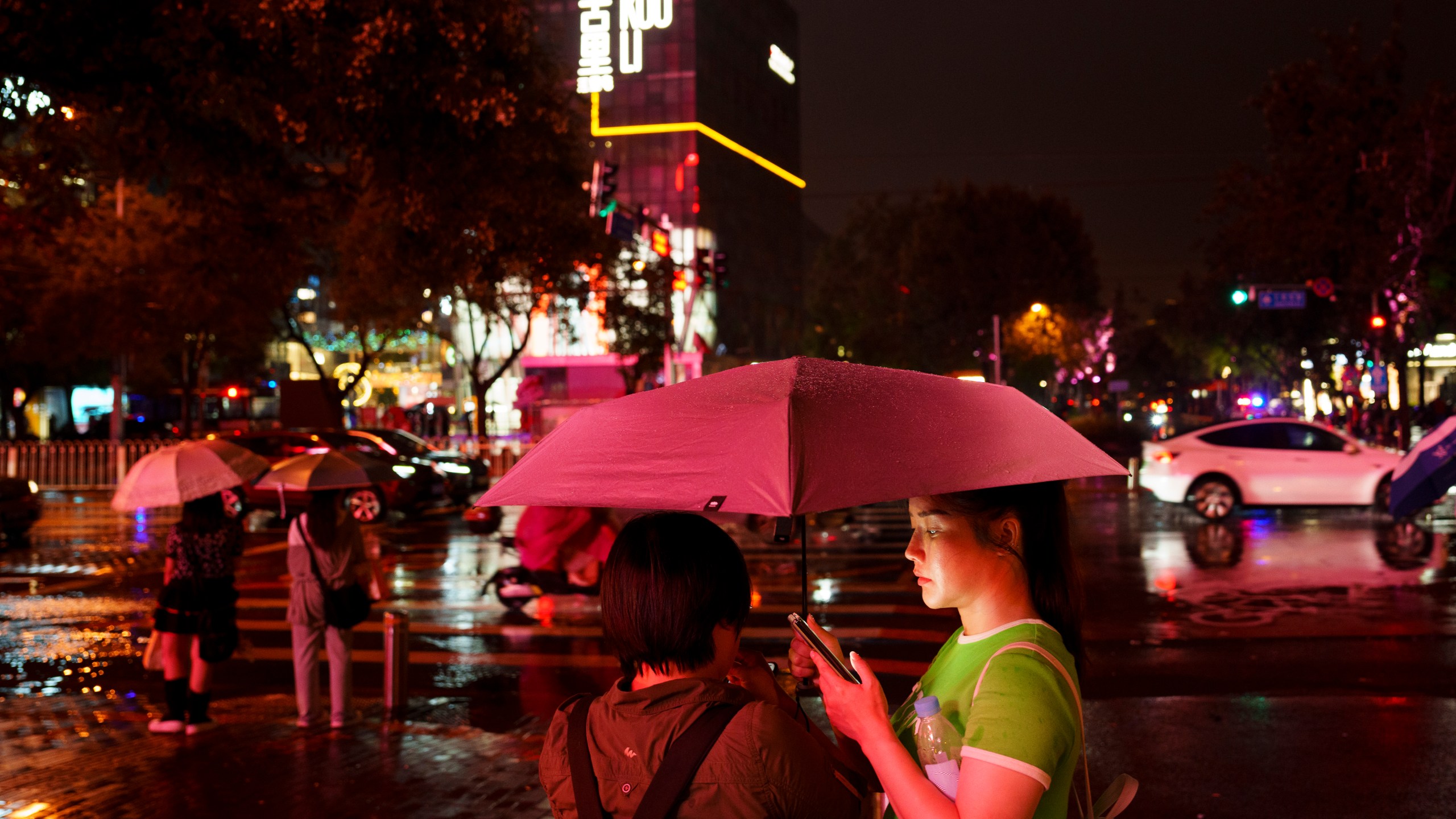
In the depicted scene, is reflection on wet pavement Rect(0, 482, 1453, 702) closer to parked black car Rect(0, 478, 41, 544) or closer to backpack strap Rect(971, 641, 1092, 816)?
parked black car Rect(0, 478, 41, 544)

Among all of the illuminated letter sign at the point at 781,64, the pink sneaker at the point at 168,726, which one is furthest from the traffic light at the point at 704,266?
the illuminated letter sign at the point at 781,64

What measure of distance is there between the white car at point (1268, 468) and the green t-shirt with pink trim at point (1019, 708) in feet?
59.9

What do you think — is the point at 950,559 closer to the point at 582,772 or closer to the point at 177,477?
the point at 582,772

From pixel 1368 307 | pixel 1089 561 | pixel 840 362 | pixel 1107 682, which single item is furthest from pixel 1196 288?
pixel 840 362

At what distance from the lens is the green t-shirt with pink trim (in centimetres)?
214

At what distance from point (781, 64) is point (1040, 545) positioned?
10154cm

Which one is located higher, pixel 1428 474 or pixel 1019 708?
pixel 1428 474

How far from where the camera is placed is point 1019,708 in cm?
216

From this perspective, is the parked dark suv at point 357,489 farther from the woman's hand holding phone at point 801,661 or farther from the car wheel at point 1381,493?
the woman's hand holding phone at point 801,661

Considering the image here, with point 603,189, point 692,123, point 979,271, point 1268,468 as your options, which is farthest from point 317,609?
point 692,123

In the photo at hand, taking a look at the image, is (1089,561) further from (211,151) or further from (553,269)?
(211,151)

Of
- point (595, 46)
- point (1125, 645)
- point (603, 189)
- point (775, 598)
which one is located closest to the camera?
point (1125, 645)

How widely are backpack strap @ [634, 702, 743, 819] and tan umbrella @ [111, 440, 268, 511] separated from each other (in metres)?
6.03

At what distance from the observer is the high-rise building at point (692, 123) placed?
79938 millimetres
